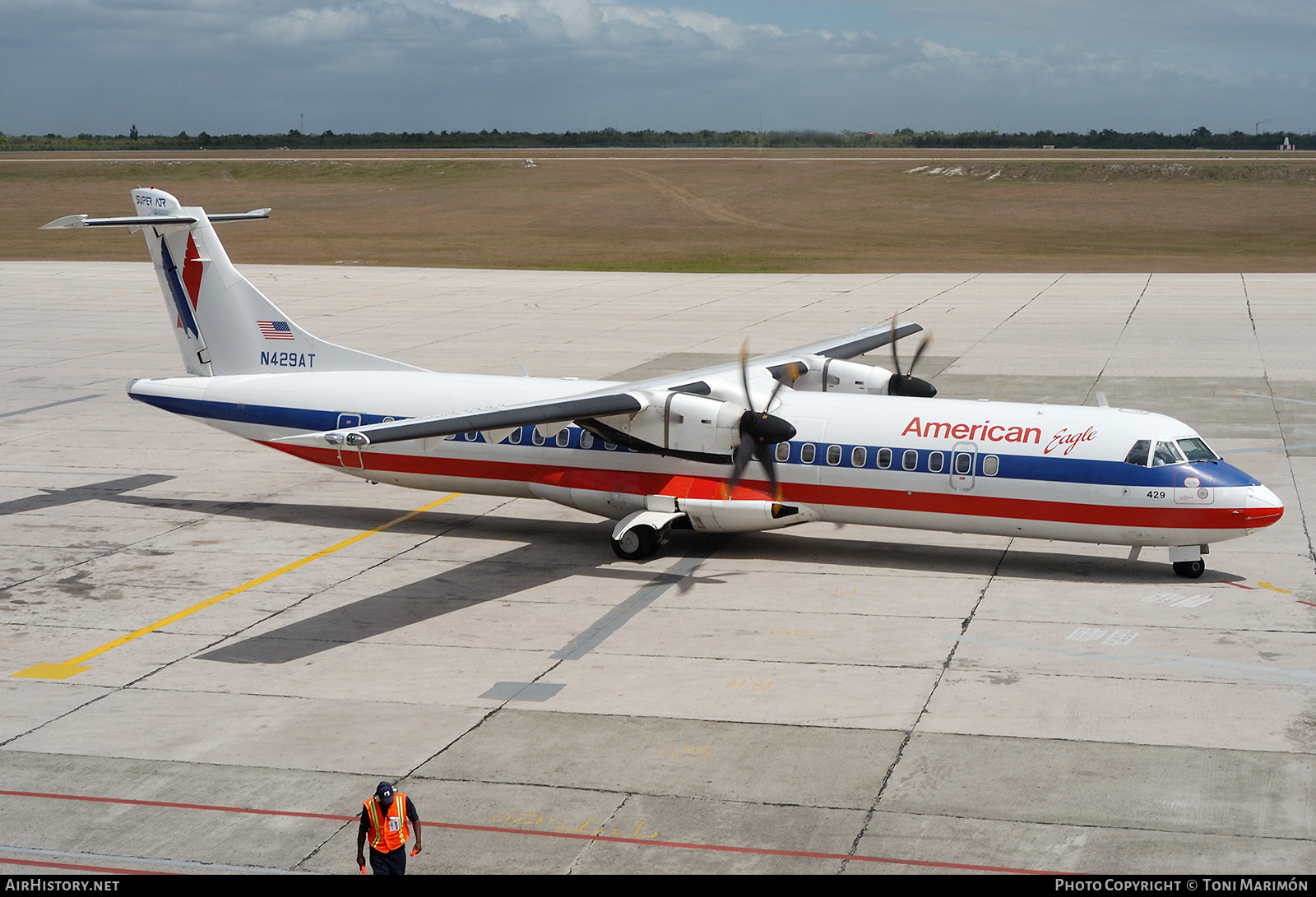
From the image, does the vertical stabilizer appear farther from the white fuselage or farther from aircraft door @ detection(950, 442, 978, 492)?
aircraft door @ detection(950, 442, 978, 492)

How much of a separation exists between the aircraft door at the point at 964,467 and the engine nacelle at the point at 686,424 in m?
3.74

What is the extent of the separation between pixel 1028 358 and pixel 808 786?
1249 inches

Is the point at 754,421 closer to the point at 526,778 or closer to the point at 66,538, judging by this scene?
the point at 526,778

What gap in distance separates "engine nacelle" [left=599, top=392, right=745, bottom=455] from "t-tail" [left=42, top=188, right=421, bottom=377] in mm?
6614

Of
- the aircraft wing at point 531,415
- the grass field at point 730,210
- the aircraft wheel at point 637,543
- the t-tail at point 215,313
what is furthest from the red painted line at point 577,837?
the grass field at point 730,210

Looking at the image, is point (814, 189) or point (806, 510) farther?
point (814, 189)

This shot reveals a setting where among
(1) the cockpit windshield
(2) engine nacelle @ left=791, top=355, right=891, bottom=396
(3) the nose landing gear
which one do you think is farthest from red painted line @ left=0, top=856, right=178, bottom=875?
(2) engine nacelle @ left=791, top=355, right=891, bottom=396

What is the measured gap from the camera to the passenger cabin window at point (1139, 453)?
2128 centimetres

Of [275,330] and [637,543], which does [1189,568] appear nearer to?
[637,543]

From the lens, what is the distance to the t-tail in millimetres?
27531

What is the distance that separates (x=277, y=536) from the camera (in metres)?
25.3

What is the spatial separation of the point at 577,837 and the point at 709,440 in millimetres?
10506

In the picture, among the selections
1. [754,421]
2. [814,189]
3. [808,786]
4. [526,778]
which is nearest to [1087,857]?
[808,786]

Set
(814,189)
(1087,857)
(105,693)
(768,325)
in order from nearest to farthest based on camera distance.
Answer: (1087,857) < (105,693) < (768,325) < (814,189)
